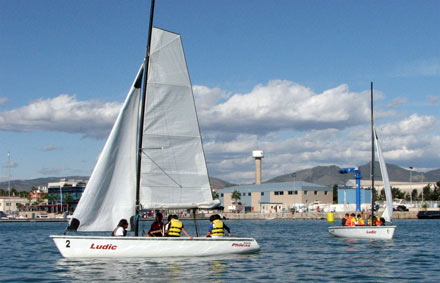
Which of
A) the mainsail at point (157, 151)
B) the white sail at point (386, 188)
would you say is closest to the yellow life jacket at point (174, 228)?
the mainsail at point (157, 151)

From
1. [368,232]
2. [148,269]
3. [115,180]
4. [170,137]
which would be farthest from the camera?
[368,232]

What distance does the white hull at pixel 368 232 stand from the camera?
50.0 meters

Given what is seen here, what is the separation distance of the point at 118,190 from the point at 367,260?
13.9m

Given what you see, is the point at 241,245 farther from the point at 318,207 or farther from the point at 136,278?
the point at 318,207

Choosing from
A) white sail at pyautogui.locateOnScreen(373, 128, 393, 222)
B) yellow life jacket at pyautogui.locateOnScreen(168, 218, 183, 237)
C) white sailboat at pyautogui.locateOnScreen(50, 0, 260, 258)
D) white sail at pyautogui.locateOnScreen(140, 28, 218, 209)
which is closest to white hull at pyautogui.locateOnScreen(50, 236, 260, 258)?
white sailboat at pyautogui.locateOnScreen(50, 0, 260, 258)

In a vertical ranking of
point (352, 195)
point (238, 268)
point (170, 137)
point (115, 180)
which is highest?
point (170, 137)

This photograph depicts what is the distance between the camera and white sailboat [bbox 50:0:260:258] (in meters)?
29.5

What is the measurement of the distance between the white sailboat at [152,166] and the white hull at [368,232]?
22262mm

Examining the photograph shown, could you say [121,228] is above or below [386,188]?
below

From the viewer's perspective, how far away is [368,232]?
50.6 metres

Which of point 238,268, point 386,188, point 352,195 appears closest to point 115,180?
point 238,268

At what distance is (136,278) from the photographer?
24.7 m

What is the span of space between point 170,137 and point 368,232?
85.1 ft

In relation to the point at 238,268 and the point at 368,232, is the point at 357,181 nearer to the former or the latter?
the point at 368,232
